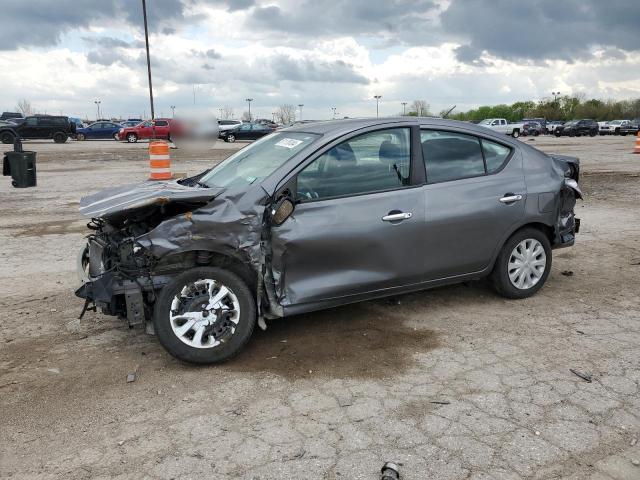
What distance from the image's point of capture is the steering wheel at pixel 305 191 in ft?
14.0

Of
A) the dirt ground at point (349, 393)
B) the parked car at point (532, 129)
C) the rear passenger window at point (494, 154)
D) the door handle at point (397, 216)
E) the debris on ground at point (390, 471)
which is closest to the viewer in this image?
the debris on ground at point (390, 471)

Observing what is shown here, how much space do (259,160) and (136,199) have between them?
3.69 ft

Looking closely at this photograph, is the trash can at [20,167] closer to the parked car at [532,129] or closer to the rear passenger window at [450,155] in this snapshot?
the rear passenger window at [450,155]

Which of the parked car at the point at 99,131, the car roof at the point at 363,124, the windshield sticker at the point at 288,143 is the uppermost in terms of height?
the parked car at the point at 99,131

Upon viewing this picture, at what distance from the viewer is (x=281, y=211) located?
4109mm

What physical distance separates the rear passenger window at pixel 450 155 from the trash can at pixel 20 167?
1166 centimetres

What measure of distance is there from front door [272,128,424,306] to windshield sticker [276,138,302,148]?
0.34 m

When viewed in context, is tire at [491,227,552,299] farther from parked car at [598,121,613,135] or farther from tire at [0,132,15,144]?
parked car at [598,121,613,135]

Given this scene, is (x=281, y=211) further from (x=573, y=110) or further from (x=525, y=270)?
(x=573, y=110)

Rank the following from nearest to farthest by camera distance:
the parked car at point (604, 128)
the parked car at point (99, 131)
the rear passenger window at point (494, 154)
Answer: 1. the rear passenger window at point (494, 154)
2. the parked car at point (99, 131)
3. the parked car at point (604, 128)

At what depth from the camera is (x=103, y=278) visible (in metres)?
3.91

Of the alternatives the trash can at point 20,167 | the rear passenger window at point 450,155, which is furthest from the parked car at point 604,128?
the rear passenger window at point 450,155

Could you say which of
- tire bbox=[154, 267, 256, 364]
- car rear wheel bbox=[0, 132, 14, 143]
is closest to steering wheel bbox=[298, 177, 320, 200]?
tire bbox=[154, 267, 256, 364]

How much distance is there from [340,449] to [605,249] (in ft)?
18.5
